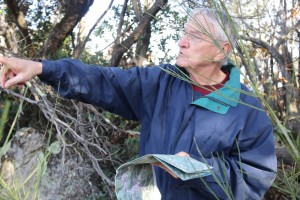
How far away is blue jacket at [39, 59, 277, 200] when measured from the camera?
185cm

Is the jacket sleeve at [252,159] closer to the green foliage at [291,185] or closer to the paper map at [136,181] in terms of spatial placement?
the paper map at [136,181]

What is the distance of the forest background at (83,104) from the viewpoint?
3793 millimetres

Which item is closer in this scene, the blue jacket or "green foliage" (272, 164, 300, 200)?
"green foliage" (272, 164, 300, 200)

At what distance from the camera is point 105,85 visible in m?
2.04

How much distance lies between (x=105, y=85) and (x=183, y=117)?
369 mm

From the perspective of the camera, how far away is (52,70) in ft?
6.11

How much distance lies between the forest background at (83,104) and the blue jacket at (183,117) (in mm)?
663

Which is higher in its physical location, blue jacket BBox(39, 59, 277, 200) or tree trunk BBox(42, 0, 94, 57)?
tree trunk BBox(42, 0, 94, 57)

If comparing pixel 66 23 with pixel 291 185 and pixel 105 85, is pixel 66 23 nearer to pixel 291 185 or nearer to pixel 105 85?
pixel 105 85

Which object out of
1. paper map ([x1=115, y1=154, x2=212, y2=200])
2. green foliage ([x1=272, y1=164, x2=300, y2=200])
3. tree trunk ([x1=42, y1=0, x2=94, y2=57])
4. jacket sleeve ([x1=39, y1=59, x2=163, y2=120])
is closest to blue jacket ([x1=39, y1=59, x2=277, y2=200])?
jacket sleeve ([x1=39, y1=59, x2=163, y2=120])

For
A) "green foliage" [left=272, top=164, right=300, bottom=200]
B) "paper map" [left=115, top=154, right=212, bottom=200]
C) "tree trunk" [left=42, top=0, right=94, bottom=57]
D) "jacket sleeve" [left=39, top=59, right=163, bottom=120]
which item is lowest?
"paper map" [left=115, top=154, right=212, bottom=200]

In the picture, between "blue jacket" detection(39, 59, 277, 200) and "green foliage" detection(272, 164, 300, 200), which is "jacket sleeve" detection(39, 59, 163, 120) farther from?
"green foliage" detection(272, 164, 300, 200)

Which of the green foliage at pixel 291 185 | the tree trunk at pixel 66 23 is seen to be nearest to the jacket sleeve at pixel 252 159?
the green foliage at pixel 291 185

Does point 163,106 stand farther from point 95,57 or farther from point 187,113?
point 95,57
